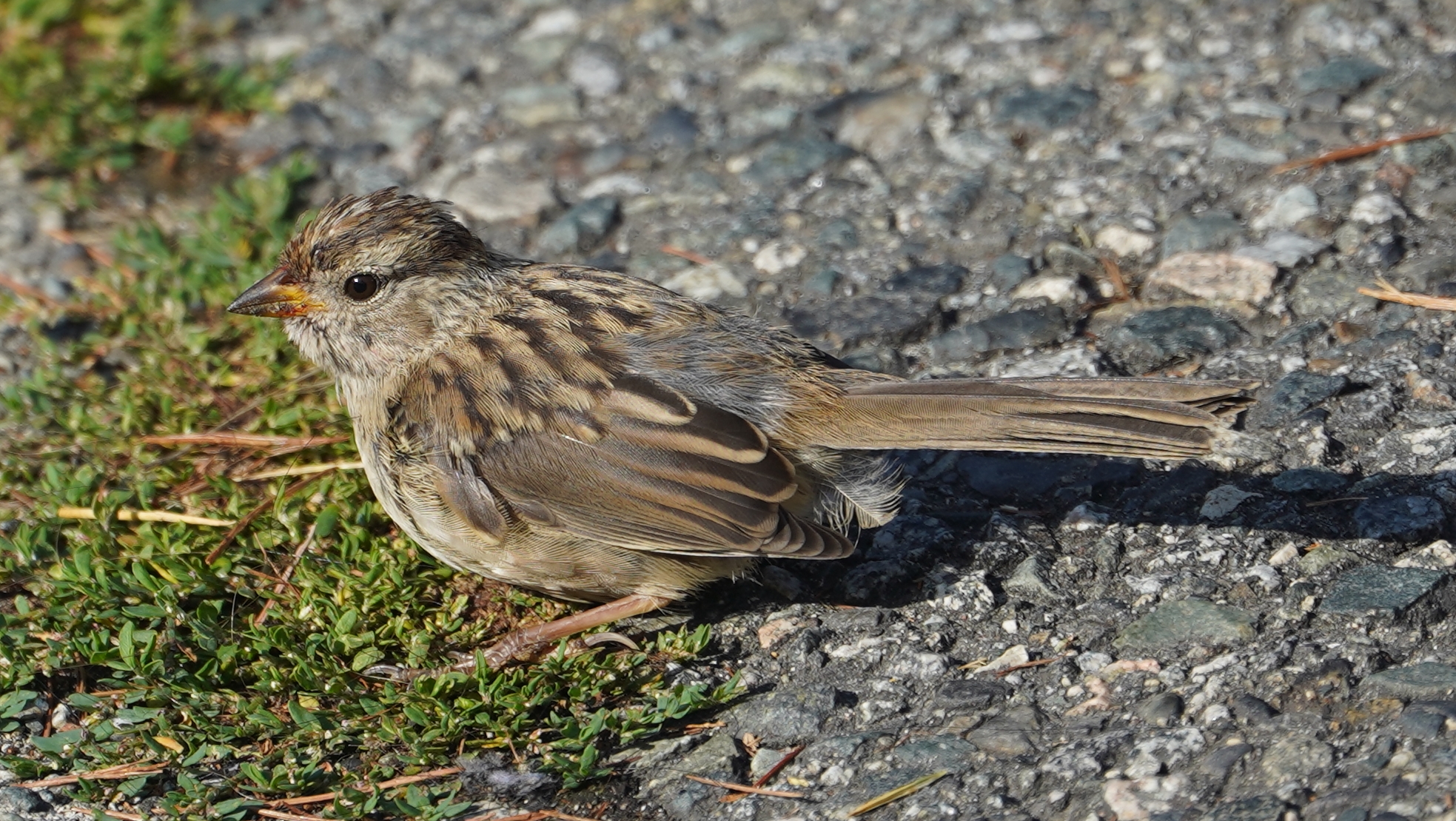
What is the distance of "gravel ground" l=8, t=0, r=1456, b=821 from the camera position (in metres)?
3.81

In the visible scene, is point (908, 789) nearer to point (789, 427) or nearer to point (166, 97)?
point (789, 427)

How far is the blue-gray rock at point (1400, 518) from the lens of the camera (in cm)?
428

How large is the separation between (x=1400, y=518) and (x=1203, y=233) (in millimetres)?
1714

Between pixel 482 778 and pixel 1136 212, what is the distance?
349cm

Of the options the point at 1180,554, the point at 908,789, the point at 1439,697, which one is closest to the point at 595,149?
the point at 1180,554

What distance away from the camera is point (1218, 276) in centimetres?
550

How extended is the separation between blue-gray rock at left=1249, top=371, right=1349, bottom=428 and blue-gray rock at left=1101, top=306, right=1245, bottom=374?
1.08ft

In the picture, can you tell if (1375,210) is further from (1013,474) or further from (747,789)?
(747,789)

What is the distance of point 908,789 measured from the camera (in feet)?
12.2

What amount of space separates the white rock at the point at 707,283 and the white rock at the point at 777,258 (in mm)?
125

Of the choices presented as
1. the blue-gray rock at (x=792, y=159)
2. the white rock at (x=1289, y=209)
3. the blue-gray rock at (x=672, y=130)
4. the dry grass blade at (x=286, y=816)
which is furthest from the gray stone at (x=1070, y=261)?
the dry grass blade at (x=286, y=816)

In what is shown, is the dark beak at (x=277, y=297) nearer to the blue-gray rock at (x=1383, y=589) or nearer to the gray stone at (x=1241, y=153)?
the blue-gray rock at (x=1383, y=589)

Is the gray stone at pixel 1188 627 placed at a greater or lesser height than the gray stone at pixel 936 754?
greater

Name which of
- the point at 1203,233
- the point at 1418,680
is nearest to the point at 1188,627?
the point at 1418,680
